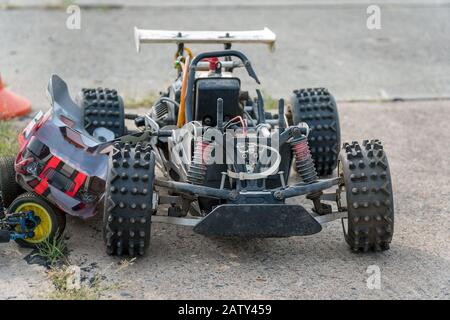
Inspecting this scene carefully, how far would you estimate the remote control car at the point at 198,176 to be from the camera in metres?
6.98

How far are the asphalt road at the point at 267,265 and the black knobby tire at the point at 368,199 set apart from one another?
0.69 feet

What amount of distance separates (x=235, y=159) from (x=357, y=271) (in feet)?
4.06

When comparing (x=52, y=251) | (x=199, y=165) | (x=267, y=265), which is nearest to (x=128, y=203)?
(x=199, y=165)

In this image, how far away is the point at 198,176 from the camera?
24.1ft

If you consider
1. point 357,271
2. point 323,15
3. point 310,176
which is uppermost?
point 323,15

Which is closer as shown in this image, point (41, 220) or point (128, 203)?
point (128, 203)

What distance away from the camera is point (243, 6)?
1538cm

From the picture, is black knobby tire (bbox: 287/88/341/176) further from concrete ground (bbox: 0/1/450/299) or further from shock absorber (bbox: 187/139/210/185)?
shock absorber (bbox: 187/139/210/185)

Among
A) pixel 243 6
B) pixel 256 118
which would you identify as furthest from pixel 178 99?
pixel 243 6

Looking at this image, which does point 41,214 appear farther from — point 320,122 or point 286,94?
point 286,94

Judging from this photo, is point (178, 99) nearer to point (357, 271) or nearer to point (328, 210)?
point (328, 210)

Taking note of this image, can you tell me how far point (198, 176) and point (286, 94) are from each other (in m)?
4.81

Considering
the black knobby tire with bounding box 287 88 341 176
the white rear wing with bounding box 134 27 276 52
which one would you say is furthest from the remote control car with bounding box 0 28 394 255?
the black knobby tire with bounding box 287 88 341 176

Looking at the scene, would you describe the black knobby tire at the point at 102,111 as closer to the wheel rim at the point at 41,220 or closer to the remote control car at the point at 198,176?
the remote control car at the point at 198,176
